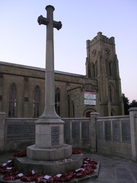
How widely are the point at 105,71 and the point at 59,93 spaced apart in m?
12.7

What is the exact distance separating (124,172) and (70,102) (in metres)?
19.8

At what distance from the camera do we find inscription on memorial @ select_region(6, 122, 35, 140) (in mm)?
9789

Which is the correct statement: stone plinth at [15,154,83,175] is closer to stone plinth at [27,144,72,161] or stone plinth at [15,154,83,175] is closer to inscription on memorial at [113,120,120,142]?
stone plinth at [27,144,72,161]

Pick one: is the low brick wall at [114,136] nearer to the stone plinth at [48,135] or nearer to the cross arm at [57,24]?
the stone plinth at [48,135]

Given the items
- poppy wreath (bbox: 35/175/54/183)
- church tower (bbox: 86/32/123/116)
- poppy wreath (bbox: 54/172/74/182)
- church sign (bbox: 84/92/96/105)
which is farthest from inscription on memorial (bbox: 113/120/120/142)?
church tower (bbox: 86/32/123/116)

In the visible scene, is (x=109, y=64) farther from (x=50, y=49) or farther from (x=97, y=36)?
(x=50, y=49)

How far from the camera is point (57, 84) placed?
85.5ft

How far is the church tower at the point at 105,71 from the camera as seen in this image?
3142 centimetres

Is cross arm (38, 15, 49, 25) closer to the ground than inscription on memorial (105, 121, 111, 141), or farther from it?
farther from it

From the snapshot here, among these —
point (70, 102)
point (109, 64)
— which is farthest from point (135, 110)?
point (109, 64)

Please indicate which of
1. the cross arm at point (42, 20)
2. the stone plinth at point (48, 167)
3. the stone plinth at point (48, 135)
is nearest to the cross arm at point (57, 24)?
the cross arm at point (42, 20)

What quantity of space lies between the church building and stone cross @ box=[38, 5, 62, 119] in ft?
51.4

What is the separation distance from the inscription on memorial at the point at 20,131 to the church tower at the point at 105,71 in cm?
2169

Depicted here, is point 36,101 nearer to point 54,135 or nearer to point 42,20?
point 42,20
